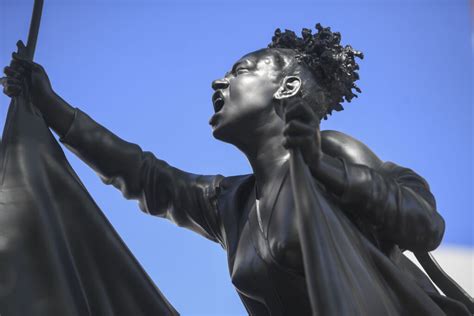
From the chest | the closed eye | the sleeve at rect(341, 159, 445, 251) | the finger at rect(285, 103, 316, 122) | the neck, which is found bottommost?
the chest

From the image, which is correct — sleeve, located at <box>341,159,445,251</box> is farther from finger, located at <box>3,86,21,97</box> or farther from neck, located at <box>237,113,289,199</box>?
finger, located at <box>3,86,21,97</box>

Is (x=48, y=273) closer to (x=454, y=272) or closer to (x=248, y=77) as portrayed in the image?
(x=248, y=77)

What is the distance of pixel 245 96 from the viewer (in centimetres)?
352

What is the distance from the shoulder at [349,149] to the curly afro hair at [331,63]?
126 millimetres

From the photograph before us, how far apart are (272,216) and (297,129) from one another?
1.57 feet

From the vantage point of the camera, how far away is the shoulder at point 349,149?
346cm

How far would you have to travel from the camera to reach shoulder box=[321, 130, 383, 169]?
346 centimetres

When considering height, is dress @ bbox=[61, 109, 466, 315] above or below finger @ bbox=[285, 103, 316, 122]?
below

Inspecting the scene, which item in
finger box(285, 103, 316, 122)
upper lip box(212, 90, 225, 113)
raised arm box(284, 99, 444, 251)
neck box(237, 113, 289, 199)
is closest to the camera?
finger box(285, 103, 316, 122)

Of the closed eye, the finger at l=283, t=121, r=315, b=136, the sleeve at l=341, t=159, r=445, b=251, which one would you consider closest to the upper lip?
the closed eye

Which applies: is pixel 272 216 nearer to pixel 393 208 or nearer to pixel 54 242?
pixel 393 208

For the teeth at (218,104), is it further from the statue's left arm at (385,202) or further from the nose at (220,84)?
the statue's left arm at (385,202)

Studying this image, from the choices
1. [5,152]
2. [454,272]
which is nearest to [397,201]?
[5,152]

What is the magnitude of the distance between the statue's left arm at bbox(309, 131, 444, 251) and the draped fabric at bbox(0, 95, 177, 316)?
0.73m
